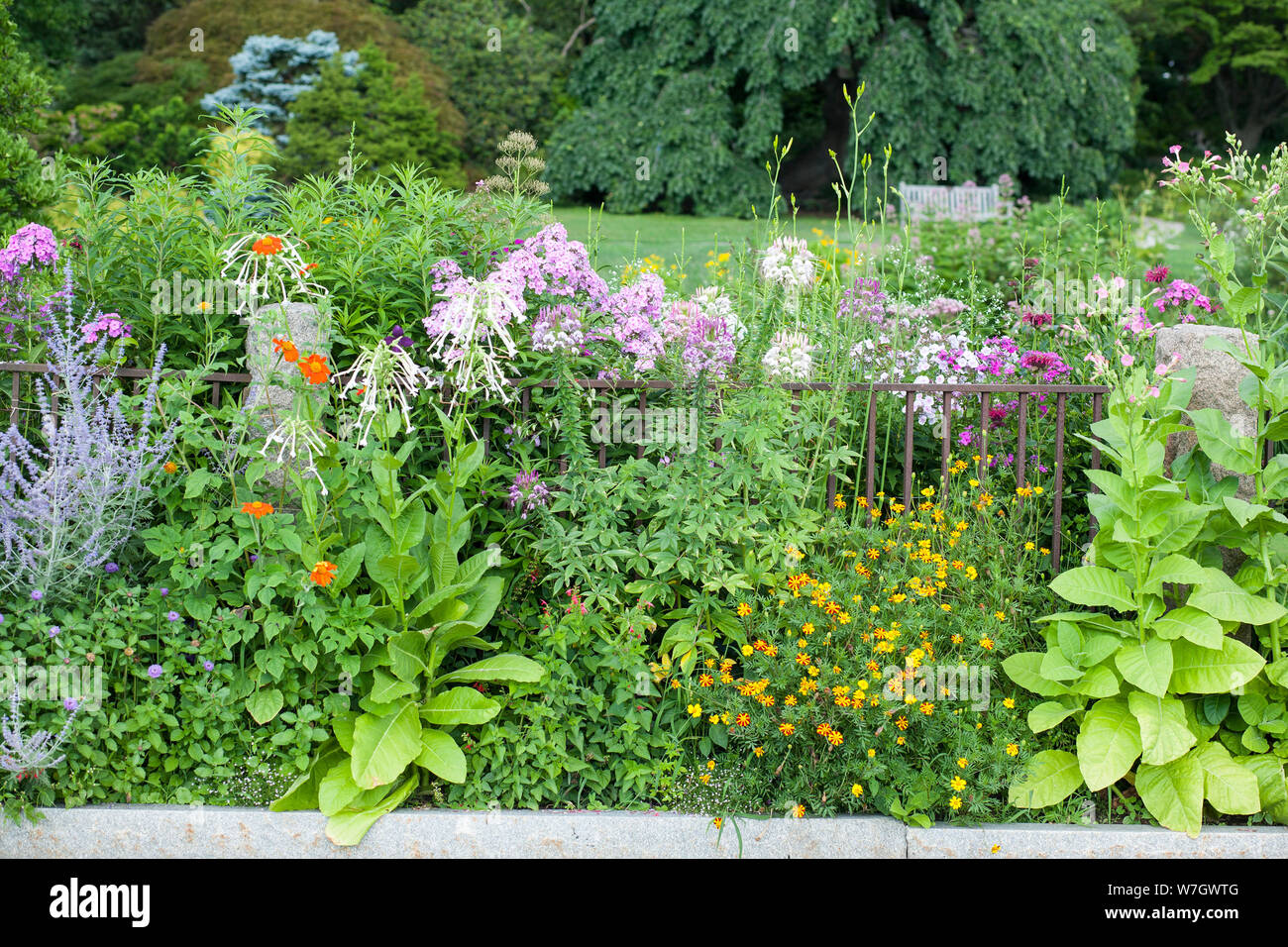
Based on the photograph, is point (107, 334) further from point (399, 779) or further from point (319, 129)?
point (319, 129)

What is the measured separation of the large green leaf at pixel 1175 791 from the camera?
11.3ft

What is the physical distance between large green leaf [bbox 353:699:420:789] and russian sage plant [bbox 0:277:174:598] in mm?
1074

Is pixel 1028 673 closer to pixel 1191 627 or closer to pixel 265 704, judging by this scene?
pixel 1191 627

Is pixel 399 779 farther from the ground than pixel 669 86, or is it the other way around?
pixel 669 86

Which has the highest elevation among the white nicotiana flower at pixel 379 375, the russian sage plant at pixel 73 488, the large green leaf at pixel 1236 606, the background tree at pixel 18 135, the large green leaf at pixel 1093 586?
the background tree at pixel 18 135

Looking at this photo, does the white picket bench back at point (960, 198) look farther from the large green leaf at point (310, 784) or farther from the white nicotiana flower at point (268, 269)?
the large green leaf at point (310, 784)

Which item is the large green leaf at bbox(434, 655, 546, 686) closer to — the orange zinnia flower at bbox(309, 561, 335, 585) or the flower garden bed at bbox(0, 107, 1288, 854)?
the flower garden bed at bbox(0, 107, 1288, 854)

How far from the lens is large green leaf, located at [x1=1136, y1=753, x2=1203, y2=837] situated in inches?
136

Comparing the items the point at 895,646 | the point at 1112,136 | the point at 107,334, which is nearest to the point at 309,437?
the point at 107,334

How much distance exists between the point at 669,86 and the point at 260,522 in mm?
15292

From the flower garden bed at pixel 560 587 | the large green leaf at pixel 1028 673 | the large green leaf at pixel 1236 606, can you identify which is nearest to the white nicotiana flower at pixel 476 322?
the flower garden bed at pixel 560 587

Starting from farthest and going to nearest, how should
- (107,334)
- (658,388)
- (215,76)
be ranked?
1. (215,76)
2. (658,388)
3. (107,334)

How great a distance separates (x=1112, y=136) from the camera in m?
18.1

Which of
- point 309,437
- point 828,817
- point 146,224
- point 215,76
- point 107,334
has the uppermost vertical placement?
point 215,76
